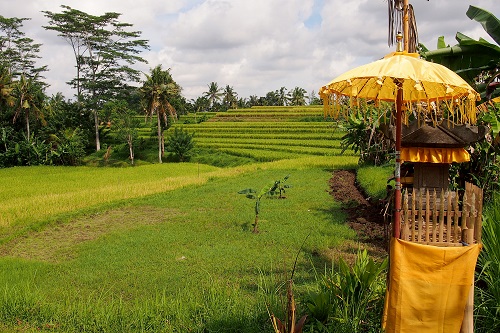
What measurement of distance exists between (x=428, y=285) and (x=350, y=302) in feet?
2.72

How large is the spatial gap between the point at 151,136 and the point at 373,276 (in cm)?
3188

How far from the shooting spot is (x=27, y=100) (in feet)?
92.0

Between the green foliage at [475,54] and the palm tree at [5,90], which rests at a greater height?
the palm tree at [5,90]

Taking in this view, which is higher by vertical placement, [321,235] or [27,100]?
[27,100]

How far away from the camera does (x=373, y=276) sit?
152 inches

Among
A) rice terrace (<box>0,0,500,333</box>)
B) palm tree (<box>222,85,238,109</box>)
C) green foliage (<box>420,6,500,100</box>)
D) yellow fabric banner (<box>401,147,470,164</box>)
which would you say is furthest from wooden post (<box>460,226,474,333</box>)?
palm tree (<box>222,85,238,109</box>)

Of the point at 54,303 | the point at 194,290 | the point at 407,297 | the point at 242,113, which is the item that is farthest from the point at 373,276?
the point at 242,113

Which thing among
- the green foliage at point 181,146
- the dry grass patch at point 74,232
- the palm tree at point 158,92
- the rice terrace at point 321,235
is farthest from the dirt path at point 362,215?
the palm tree at point 158,92

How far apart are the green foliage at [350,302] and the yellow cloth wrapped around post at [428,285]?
41cm

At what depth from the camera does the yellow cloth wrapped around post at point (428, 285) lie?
10.3ft

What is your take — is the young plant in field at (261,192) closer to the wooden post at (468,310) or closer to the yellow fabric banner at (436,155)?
the yellow fabric banner at (436,155)

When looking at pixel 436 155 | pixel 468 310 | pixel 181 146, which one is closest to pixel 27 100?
pixel 181 146

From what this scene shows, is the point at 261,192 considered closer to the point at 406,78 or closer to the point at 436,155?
the point at 436,155

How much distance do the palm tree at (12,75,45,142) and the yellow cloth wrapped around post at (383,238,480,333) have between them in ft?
94.2
